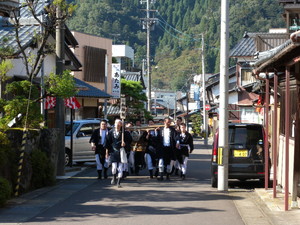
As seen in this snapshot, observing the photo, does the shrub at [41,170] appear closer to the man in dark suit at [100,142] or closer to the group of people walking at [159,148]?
the group of people walking at [159,148]

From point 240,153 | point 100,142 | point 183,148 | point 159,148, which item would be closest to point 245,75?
point 183,148

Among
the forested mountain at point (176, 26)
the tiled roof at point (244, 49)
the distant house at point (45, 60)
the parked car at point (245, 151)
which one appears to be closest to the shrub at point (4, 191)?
the distant house at point (45, 60)

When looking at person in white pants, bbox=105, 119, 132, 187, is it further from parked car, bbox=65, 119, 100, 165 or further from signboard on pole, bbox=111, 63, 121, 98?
signboard on pole, bbox=111, 63, 121, 98

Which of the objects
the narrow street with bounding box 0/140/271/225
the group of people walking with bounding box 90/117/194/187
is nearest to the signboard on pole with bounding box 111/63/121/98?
the group of people walking with bounding box 90/117/194/187

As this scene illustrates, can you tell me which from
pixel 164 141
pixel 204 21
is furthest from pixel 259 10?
pixel 164 141

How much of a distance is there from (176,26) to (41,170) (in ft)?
423

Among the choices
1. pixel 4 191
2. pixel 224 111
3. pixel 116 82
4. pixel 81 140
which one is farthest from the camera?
pixel 116 82

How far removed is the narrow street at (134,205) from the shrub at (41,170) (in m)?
0.40

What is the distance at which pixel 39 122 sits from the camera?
16797 millimetres

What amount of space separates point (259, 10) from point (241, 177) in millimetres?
100045

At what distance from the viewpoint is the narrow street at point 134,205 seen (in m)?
11.2

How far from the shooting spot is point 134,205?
13.1 meters

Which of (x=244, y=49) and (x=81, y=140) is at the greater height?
(x=244, y=49)

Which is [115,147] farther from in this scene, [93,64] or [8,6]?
[93,64]
